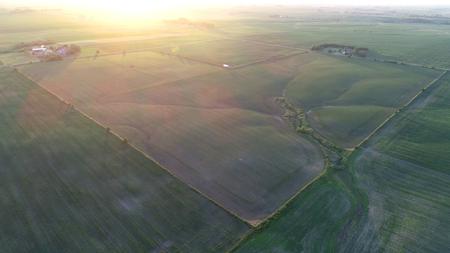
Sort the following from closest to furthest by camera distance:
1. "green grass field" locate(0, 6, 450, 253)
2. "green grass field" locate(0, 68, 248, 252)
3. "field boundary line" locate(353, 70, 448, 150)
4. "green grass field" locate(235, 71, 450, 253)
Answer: "green grass field" locate(0, 68, 248, 252) → "green grass field" locate(235, 71, 450, 253) → "green grass field" locate(0, 6, 450, 253) → "field boundary line" locate(353, 70, 448, 150)

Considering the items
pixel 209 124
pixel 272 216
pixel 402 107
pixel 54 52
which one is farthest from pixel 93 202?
pixel 54 52

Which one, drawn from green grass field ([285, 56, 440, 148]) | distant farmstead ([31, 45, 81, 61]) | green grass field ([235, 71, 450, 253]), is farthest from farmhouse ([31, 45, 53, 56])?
green grass field ([235, 71, 450, 253])

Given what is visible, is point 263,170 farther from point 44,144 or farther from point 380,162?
point 44,144

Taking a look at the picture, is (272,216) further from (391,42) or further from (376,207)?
(391,42)

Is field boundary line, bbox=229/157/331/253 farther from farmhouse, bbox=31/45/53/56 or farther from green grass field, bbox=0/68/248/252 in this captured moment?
farmhouse, bbox=31/45/53/56

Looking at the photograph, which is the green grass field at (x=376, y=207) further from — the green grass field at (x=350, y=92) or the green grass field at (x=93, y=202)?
the green grass field at (x=350, y=92)

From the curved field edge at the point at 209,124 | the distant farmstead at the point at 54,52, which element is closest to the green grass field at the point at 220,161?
the curved field edge at the point at 209,124
